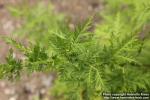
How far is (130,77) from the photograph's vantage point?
288 cm

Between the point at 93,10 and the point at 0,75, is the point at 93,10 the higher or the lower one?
the higher one

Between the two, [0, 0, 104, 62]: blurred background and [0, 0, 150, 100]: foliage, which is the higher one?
[0, 0, 104, 62]: blurred background

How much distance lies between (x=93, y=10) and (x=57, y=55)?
3.42 meters

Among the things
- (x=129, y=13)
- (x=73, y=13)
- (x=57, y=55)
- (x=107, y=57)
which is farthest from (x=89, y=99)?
(x=73, y=13)

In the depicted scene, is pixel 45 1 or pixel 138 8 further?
pixel 45 1

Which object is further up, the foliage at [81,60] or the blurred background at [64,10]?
the blurred background at [64,10]

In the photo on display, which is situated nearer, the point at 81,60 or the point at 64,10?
the point at 81,60

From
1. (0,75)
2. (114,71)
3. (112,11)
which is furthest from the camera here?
(112,11)

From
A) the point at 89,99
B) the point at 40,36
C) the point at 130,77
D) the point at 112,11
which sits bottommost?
the point at 89,99

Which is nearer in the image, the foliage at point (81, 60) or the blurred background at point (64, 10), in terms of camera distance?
the foliage at point (81, 60)

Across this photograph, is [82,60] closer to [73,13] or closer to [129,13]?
[129,13]

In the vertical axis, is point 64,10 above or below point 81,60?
above

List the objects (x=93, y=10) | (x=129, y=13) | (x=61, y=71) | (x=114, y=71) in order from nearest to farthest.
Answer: (x=61, y=71) < (x=114, y=71) < (x=129, y=13) < (x=93, y=10)

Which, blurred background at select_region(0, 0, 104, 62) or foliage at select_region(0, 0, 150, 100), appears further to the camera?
blurred background at select_region(0, 0, 104, 62)
